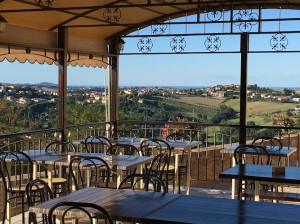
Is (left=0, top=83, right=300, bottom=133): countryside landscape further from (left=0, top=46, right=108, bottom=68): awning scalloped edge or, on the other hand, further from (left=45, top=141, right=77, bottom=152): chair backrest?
(left=45, top=141, right=77, bottom=152): chair backrest

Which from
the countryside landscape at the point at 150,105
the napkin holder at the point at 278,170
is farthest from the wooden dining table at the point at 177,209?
the countryside landscape at the point at 150,105

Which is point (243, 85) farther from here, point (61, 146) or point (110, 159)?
point (110, 159)

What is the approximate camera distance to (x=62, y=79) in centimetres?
900

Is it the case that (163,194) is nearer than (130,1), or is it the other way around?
(163,194)

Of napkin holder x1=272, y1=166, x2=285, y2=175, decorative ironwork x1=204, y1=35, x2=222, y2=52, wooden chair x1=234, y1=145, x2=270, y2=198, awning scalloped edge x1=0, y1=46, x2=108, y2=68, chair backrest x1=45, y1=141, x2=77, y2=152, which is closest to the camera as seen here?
napkin holder x1=272, y1=166, x2=285, y2=175

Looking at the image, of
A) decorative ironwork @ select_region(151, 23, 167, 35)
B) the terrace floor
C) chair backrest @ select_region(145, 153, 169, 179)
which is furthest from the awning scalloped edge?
the terrace floor

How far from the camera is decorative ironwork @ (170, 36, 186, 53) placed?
9.52 meters

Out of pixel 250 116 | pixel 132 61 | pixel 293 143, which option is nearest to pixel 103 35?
pixel 293 143

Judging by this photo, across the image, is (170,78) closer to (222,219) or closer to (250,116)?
(250,116)

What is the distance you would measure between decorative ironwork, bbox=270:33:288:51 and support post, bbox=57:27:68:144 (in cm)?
336

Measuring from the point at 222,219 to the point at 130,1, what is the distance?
5935 mm

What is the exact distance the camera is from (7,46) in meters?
7.75

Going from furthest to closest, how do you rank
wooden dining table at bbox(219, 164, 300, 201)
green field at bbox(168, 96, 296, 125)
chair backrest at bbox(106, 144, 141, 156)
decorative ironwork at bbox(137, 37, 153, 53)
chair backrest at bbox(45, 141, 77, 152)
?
green field at bbox(168, 96, 296, 125), decorative ironwork at bbox(137, 37, 153, 53), chair backrest at bbox(45, 141, 77, 152), chair backrest at bbox(106, 144, 141, 156), wooden dining table at bbox(219, 164, 300, 201)

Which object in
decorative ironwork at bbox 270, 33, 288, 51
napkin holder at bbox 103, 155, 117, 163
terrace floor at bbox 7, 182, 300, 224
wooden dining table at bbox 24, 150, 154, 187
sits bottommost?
terrace floor at bbox 7, 182, 300, 224
